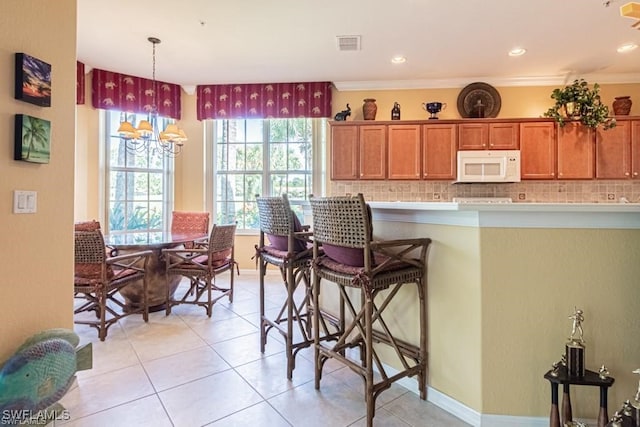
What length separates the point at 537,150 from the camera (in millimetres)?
4336

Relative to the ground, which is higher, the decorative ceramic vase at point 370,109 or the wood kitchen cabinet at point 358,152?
the decorative ceramic vase at point 370,109

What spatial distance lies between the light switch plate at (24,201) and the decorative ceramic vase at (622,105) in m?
6.30

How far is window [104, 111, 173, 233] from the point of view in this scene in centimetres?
453

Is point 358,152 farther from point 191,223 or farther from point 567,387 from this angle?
point 567,387

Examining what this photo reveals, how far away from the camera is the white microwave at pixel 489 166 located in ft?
14.0

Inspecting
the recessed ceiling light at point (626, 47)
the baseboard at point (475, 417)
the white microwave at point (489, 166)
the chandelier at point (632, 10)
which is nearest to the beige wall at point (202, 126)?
the white microwave at point (489, 166)

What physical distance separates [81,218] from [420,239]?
177 inches

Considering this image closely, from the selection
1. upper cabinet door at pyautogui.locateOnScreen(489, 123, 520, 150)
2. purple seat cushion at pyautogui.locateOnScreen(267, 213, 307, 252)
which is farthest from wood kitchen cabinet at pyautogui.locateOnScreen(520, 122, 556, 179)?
purple seat cushion at pyautogui.locateOnScreen(267, 213, 307, 252)

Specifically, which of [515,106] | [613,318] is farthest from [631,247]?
[515,106]

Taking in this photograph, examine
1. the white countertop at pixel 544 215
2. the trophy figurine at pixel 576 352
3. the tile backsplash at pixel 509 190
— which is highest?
the tile backsplash at pixel 509 190

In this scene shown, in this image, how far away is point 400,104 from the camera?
15.7 ft

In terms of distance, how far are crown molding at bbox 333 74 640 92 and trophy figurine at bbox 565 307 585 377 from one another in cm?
408

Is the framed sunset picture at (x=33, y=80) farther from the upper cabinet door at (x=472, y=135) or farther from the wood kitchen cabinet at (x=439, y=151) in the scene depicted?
the upper cabinet door at (x=472, y=135)

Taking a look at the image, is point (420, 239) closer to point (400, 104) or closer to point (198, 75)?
point (400, 104)
